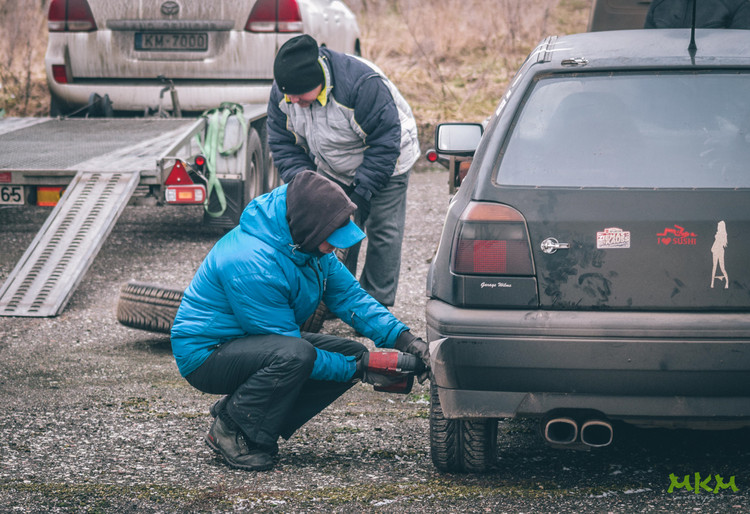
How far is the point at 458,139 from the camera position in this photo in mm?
4418

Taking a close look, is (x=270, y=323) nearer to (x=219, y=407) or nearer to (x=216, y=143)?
(x=219, y=407)

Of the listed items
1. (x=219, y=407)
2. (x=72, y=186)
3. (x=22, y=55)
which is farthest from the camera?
(x=22, y=55)

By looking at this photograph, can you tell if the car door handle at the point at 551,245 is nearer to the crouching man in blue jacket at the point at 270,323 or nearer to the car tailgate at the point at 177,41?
the crouching man in blue jacket at the point at 270,323

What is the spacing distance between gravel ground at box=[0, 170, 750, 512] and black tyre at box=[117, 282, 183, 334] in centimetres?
17

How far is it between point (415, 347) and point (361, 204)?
1.99m

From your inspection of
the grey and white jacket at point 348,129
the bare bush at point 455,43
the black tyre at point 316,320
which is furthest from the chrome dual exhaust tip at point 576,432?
the bare bush at point 455,43

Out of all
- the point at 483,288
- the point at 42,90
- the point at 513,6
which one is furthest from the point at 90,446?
the point at 513,6

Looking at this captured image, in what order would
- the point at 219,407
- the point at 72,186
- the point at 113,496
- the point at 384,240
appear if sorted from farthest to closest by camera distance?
the point at 72,186 → the point at 384,240 → the point at 219,407 → the point at 113,496

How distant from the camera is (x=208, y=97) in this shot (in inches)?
335

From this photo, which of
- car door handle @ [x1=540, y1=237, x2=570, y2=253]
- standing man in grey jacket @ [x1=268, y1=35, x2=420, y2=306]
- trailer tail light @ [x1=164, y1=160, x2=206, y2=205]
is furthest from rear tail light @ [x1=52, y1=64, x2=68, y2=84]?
car door handle @ [x1=540, y1=237, x2=570, y2=253]

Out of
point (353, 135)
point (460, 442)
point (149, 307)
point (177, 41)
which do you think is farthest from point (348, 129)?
point (177, 41)

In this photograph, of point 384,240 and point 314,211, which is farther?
point 384,240

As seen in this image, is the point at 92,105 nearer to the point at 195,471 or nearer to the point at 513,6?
the point at 195,471

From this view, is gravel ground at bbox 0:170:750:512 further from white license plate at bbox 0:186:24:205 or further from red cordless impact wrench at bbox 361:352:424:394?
white license plate at bbox 0:186:24:205
